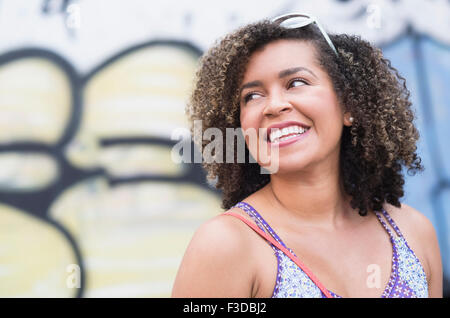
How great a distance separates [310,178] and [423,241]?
481mm

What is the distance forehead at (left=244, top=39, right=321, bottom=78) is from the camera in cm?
153

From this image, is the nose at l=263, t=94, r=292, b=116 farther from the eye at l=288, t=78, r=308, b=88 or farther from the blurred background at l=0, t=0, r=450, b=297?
the blurred background at l=0, t=0, r=450, b=297

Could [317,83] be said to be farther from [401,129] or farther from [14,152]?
[14,152]

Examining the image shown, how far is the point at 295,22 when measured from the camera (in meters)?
1.60

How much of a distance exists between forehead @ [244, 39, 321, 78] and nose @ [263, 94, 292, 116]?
10cm

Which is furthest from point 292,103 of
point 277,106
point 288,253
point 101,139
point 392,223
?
point 101,139

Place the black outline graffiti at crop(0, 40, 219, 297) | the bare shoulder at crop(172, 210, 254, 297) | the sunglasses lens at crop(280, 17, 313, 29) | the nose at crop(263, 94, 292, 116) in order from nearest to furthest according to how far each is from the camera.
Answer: the bare shoulder at crop(172, 210, 254, 297) < the nose at crop(263, 94, 292, 116) < the sunglasses lens at crop(280, 17, 313, 29) < the black outline graffiti at crop(0, 40, 219, 297)

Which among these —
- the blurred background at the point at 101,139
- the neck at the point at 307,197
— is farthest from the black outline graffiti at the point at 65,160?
the neck at the point at 307,197

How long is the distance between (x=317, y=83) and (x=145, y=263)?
5.55 ft

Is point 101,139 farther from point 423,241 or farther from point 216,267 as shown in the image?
point 423,241

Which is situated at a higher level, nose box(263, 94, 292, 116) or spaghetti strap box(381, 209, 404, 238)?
nose box(263, 94, 292, 116)

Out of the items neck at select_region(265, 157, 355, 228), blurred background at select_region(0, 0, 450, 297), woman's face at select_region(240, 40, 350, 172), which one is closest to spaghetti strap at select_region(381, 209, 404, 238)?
neck at select_region(265, 157, 355, 228)

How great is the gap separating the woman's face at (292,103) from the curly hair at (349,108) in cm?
4

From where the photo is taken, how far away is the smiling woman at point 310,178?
4.47 feet
